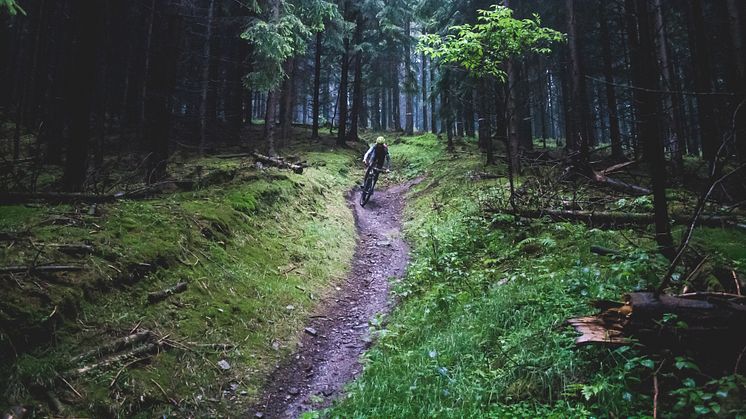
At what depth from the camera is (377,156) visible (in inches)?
609

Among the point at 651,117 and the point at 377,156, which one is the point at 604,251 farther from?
the point at 377,156

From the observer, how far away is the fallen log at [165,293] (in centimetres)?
567

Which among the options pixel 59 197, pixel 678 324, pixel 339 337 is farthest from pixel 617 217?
pixel 59 197

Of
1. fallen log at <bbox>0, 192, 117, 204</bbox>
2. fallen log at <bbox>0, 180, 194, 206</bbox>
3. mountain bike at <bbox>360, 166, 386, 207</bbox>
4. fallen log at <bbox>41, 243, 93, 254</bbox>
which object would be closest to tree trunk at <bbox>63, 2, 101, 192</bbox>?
fallen log at <bbox>0, 180, 194, 206</bbox>

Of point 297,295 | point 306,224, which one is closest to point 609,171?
point 306,224

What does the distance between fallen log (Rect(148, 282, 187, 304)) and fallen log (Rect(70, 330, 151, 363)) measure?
26.6 inches

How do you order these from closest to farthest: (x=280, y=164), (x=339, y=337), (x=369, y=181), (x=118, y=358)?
(x=118, y=358)
(x=339, y=337)
(x=280, y=164)
(x=369, y=181)

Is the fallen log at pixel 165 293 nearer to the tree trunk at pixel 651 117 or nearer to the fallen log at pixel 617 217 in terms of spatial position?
the tree trunk at pixel 651 117

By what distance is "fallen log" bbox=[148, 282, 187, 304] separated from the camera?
5672mm

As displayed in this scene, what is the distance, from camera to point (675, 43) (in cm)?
2172

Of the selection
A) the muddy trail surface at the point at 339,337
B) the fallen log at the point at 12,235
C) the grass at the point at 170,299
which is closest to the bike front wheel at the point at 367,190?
the muddy trail surface at the point at 339,337

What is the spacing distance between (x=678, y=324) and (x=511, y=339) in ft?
6.11

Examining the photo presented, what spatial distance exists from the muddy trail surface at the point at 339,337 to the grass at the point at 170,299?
29 cm

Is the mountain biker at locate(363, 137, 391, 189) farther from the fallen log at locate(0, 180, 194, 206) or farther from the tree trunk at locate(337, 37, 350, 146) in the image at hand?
the tree trunk at locate(337, 37, 350, 146)
